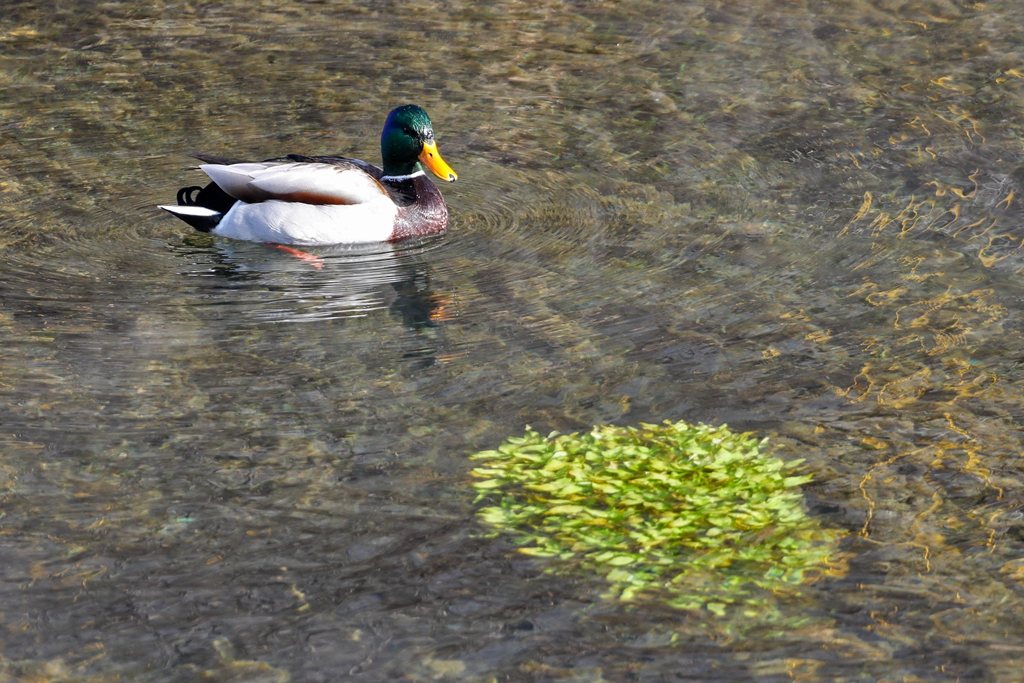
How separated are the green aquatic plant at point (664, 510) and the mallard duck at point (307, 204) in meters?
3.03

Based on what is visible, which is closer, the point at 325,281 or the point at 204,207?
the point at 325,281

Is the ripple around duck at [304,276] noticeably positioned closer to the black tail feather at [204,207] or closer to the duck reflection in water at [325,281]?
the duck reflection in water at [325,281]

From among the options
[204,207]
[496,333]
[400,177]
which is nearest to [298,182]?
[204,207]

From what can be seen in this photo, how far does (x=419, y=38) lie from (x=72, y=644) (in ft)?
27.7

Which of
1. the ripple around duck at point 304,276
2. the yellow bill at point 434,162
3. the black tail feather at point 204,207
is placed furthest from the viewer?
the yellow bill at point 434,162

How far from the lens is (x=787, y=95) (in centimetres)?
1073

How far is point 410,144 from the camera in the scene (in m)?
9.06

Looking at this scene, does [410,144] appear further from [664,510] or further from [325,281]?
[664,510]

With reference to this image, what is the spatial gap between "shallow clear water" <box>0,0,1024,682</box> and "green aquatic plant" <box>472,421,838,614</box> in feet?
0.41

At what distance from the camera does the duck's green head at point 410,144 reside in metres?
9.01

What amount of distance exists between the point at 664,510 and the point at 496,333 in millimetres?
1977

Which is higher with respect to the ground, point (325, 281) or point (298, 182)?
point (298, 182)

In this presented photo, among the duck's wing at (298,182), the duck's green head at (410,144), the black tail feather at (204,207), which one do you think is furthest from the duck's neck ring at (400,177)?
the black tail feather at (204,207)

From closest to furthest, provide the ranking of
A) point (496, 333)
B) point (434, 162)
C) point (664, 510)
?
point (664, 510), point (496, 333), point (434, 162)
